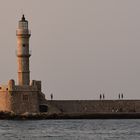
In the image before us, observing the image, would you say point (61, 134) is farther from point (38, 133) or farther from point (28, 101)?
point (28, 101)

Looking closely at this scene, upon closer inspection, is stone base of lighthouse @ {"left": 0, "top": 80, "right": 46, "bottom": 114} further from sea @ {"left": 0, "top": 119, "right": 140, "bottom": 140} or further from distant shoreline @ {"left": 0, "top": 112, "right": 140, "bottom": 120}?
sea @ {"left": 0, "top": 119, "right": 140, "bottom": 140}

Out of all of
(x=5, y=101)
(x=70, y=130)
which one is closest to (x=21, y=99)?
(x=5, y=101)

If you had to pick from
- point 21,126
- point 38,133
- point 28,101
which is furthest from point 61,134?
point 28,101

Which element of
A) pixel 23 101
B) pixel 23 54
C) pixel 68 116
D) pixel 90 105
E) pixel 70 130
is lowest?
pixel 70 130

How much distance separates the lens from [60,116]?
88.2 meters

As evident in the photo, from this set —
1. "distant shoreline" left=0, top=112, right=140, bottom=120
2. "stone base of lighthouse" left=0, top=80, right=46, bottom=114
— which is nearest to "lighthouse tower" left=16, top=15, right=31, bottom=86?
"stone base of lighthouse" left=0, top=80, right=46, bottom=114

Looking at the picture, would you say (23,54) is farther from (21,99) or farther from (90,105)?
(90,105)

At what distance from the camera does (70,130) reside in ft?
247

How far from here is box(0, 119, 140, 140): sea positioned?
225 ft

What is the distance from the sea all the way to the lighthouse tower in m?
3.53

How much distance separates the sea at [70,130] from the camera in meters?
68.4

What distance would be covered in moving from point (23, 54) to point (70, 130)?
46.3 feet

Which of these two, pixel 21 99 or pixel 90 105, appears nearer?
pixel 21 99

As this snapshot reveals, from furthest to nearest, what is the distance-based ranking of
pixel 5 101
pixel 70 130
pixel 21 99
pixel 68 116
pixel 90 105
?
pixel 68 116 → pixel 90 105 → pixel 5 101 → pixel 21 99 → pixel 70 130
